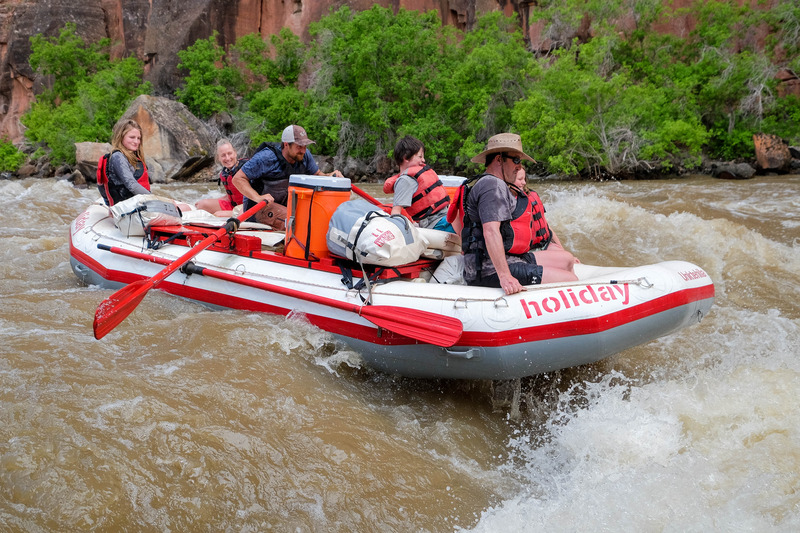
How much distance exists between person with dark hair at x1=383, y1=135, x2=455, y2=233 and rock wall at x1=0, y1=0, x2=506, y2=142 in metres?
19.6

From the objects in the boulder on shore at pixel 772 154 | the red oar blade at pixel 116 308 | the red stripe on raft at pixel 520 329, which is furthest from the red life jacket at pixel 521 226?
the boulder on shore at pixel 772 154

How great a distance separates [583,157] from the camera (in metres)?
14.2

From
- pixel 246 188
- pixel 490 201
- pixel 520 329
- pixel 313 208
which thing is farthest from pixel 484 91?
pixel 520 329

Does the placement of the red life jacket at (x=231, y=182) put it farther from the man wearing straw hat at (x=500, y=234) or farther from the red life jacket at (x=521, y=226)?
the red life jacket at (x=521, y=226)

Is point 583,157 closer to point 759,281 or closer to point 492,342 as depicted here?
point 759,281

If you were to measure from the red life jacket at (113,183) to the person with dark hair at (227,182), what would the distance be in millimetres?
697

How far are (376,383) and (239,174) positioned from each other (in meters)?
2.36

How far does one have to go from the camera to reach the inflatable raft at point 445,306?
3.25 metres

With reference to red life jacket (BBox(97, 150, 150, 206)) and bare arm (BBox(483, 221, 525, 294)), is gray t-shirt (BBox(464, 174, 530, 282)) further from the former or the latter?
red life jacket (BBox(97, 150, 150, 206))

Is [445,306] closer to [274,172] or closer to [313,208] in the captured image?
[313,208]

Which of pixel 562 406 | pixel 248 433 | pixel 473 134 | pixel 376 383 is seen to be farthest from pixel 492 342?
pixel 473 134

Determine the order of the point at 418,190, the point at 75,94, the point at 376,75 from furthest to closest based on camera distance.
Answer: the point at 75,94, the point at 376,75, the point at 418,190

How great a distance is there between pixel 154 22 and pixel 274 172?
23.7m

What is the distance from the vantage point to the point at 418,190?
438 cm
